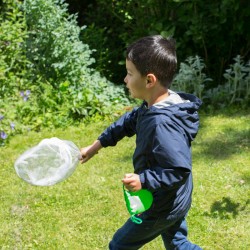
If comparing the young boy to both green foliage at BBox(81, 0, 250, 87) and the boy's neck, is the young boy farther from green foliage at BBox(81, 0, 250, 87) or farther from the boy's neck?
green foliage at BBox(81, 0, 250, 87)

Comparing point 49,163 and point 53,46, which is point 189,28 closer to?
point 53,46

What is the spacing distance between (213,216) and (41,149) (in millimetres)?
1526

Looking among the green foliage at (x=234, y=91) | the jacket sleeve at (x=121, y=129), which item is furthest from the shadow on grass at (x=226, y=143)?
the jacket sleeve at (x=121, y=129)

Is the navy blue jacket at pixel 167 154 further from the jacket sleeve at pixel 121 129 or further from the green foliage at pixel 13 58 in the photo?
the green foliage at pixel 13 58

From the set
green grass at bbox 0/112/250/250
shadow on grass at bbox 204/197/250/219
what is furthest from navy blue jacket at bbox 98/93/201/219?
shadow on grass at bbox 204/197/250/219

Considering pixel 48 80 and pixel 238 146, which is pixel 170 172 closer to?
pixel 238 146

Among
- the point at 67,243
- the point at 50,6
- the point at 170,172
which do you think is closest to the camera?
the point at 170,172

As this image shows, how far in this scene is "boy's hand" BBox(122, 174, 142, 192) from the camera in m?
2.15

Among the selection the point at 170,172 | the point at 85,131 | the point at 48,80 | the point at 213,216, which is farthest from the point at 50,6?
the point at 170,172

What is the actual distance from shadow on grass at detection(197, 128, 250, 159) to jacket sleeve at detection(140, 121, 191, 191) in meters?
2.47

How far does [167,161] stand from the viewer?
2154 mm

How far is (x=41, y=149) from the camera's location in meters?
2.73

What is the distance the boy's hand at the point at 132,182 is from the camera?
7.06ft

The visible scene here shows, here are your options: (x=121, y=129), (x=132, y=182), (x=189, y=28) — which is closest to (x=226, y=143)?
(x=189, y=28)
